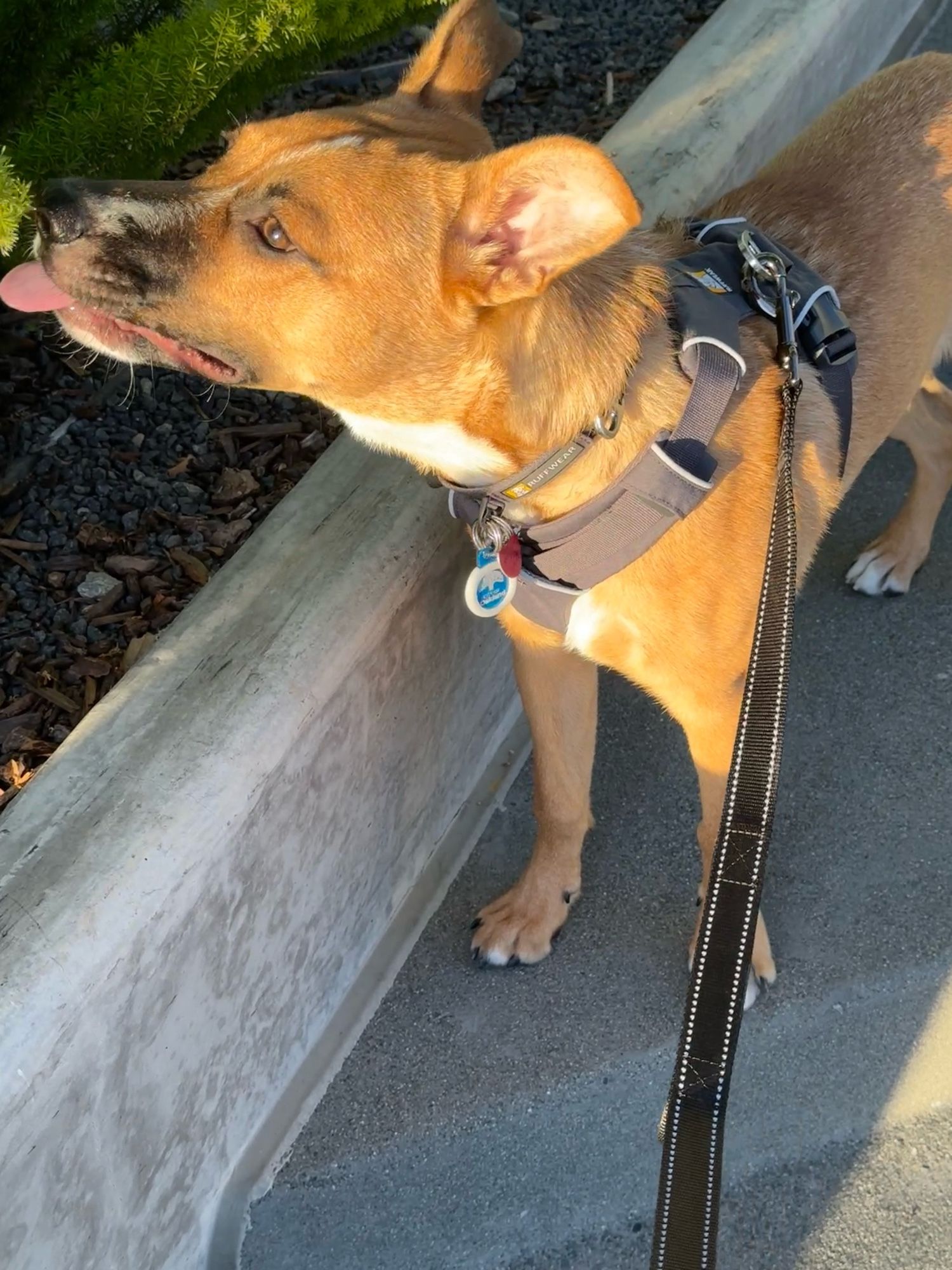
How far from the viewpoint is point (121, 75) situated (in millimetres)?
2822

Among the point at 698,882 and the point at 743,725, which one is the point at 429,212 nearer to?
the point at 743,725

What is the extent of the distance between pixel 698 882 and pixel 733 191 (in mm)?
1708

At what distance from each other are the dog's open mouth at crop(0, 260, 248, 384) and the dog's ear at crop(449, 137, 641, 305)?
47 centimetres

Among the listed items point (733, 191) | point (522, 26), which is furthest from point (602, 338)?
point (522, 26)

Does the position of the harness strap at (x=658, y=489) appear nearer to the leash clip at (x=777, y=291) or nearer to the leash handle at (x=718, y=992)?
the leash clip at (x=777, y=291)

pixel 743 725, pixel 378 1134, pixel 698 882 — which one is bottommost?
pixel 378 1134

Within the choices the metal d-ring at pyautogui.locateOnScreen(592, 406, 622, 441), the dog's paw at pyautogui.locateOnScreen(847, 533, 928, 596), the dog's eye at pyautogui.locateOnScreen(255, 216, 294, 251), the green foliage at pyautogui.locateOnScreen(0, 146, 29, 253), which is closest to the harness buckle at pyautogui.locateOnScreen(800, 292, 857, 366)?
the metal d-ring at pyautogui.locateOnScreen(592, 406, 622, 441)

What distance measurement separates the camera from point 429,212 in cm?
219

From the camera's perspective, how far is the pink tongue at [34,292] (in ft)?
7.44

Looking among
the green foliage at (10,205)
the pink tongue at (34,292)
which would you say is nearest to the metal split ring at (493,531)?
the pink tongue at (34,292)

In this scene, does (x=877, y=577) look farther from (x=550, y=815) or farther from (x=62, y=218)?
(x=62, y=218)

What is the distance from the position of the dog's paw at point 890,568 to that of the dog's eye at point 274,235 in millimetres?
2254

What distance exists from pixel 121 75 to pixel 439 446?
49.0 inches

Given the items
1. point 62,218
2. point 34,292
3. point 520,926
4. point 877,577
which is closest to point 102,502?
point 34,292
